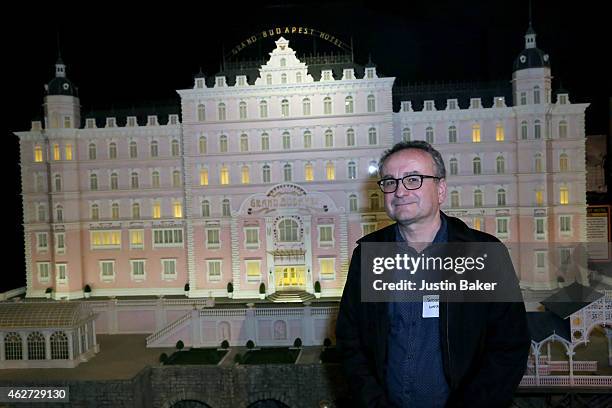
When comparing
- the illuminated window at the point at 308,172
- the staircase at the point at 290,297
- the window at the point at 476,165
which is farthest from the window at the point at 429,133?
the staircase at the point at 290,297

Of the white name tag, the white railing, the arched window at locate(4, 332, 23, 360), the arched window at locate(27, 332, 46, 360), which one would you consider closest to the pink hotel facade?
the white railing

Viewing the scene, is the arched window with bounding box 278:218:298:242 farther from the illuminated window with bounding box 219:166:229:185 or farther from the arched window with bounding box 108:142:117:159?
the arched window with bounding box 108:142:117:159

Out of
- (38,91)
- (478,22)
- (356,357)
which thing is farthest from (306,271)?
(356,357)

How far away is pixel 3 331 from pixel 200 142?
11238 mm

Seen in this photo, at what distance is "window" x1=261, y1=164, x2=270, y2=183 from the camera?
2452cm

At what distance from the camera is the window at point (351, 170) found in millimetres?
24109

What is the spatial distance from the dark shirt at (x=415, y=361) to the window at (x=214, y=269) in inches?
796

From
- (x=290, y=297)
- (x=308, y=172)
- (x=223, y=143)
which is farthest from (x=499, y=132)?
(x=223, y=143)

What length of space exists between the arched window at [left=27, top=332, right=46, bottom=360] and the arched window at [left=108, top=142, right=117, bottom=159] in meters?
9.91

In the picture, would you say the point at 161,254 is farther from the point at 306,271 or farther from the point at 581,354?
the point at 581,354

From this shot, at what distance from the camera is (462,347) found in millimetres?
4891

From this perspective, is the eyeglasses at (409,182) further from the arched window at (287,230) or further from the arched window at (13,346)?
the arched window at (287,230)

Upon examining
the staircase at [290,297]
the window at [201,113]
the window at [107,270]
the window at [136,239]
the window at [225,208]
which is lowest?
the staircase at [290,297]

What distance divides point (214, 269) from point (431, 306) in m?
20.6
